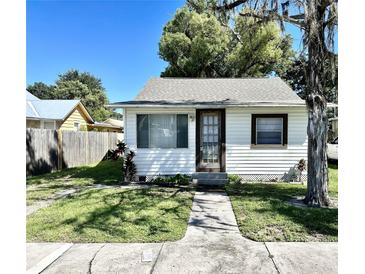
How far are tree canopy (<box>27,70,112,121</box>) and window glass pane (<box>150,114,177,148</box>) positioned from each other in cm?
3444

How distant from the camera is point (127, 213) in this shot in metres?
5.41

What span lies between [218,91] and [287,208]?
20.9 ft

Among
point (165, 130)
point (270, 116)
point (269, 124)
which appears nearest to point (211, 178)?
point (165, 130)

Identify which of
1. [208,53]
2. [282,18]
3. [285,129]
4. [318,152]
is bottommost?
[318,152]

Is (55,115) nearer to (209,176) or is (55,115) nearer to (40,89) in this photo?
(209,176)

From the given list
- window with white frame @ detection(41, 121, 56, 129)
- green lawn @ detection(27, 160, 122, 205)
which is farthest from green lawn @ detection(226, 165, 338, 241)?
window with white frame @ detection(41, 121, 56, 129)

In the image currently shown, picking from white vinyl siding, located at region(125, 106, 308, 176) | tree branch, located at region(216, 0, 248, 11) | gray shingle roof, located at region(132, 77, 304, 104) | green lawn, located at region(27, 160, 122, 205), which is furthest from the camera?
gray shingle roof, located at region(132, 77, 304, 104)

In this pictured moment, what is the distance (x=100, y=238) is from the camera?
164 inches

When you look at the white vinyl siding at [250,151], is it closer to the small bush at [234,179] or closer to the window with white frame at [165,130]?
the small bush at [234,179]

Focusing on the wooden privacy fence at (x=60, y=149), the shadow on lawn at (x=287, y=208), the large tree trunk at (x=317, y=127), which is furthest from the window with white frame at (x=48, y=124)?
the large tree trunk at (x=317, y=127)

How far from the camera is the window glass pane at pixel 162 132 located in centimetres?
930

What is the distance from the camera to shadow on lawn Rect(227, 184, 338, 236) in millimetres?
4621

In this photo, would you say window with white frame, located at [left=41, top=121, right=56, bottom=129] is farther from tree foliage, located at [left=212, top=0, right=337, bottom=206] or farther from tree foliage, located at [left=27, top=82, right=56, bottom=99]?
tree foliage, located at [left=27, top=82, right=56, bottom=99]
